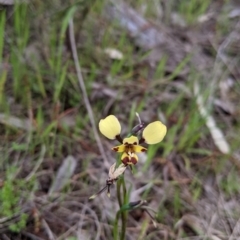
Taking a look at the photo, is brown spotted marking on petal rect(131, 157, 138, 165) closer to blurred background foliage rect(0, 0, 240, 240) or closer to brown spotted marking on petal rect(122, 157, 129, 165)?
brown spotted marking on petal rect(122, 157, 129, 165)

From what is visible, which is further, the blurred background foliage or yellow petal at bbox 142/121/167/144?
the blurred background foliage

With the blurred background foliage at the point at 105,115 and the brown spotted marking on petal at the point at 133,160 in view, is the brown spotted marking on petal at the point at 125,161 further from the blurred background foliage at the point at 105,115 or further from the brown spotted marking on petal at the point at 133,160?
the blurred background foliage at the point at 105,115

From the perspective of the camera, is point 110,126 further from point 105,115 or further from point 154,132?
point 105,115

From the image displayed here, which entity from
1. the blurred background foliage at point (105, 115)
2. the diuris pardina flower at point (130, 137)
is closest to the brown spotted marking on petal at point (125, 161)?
the diuris pardina flower at point (130, 137)

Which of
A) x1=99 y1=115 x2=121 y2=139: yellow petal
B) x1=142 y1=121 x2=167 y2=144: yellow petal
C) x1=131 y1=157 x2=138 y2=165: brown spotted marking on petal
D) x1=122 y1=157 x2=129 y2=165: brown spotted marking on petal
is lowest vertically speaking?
x1=131 y1=157 x2=138 y2=165: brown spotted marking on petal

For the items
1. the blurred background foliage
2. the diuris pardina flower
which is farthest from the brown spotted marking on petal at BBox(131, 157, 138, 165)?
the blurred background foliage

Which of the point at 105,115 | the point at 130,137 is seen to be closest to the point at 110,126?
the point at 130,137

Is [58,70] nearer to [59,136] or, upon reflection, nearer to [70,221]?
[59,136]
